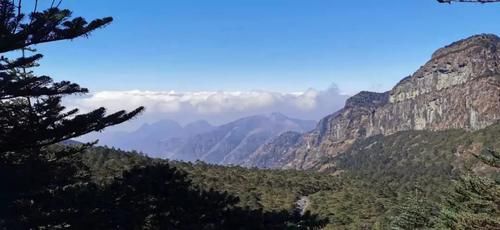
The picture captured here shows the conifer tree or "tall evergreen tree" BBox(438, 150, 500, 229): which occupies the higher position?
"tall evergreen tree" BBox(438, 150, 500, 229)

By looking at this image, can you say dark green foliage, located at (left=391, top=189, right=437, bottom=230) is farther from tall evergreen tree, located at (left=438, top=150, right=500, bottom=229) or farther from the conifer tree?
tall evergreen tree, located at (left=438, top=150, right=500, bottom=229)

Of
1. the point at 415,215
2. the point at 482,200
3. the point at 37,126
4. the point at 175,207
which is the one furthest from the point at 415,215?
the point at 37,126

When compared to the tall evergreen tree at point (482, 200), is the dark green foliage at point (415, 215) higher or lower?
lower

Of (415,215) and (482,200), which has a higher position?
(482,200)

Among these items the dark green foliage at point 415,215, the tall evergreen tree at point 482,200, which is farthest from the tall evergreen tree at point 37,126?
the dark green foliage at point 415,215

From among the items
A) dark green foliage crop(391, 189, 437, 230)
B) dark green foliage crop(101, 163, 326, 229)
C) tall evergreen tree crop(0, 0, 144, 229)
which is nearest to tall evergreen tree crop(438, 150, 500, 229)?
dark green foliage crop(101, 163, 326, 229)

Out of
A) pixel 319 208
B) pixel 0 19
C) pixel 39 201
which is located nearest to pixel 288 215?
pixel 39 201

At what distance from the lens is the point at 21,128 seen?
1552 cm

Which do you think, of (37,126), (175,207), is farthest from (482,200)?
(37,126)

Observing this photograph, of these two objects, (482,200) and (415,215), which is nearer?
(482,200)

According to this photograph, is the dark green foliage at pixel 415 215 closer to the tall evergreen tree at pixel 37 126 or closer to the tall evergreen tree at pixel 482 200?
the tall evergreen tree at pixel 482 200

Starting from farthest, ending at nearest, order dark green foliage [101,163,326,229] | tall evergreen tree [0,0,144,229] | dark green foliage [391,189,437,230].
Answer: dark green foliage [391,189,437,230] → dark green foliage [101,163,326,229] → tall evergreen tree [0,0,144,229]

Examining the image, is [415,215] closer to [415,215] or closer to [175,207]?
[415,215]

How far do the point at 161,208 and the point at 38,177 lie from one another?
4085mm
